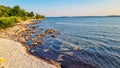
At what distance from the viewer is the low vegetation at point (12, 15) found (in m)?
56.4

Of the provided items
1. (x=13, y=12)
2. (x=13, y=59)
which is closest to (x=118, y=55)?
(x=13, y=59)

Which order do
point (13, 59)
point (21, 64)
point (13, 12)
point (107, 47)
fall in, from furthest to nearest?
point (13, 12), point (107, 47), point (13, 59), point (21, 64)

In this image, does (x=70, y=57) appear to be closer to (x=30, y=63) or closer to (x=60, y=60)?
(x=60, y=60)

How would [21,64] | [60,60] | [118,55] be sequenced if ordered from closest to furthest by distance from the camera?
1. [21,64]
2. [60,60]
3. [118,55]

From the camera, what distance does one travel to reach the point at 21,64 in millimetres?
18094

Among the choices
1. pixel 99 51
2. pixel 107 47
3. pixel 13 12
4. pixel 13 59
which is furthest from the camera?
pixel 13 12

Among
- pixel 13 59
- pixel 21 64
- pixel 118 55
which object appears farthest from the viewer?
pixel 118 55

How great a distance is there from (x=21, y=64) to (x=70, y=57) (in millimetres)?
7709

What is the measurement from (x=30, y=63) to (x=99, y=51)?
12.7 m

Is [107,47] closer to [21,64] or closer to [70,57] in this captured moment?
[70,57]

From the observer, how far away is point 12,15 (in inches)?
4043

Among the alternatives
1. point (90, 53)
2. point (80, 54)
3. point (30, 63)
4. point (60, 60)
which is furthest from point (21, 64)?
point (90, 53)

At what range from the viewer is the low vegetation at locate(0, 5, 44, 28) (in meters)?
56.4

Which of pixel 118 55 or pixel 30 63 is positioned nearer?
pixel 30 63
